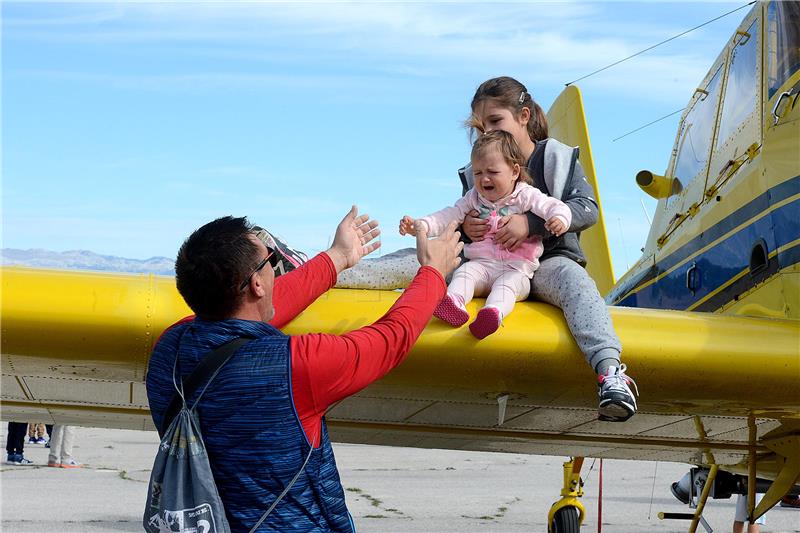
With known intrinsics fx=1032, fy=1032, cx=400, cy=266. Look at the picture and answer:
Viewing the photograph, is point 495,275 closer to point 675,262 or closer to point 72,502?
point 675,262

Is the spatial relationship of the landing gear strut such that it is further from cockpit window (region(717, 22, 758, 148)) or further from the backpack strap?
the backpack strap

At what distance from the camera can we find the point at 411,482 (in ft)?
43.8

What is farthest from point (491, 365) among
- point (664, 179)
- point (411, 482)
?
point (411, 482)

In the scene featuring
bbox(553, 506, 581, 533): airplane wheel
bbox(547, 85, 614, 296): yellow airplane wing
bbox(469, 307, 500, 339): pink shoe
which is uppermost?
bbox(547, 85, 614, 296): yellow airplane wing

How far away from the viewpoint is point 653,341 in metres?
3.72

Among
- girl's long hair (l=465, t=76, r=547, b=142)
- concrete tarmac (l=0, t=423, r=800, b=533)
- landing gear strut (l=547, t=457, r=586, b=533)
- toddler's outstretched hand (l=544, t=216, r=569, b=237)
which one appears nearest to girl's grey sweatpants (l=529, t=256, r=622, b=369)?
toddler's outstretched hand (l=544, t=216, r=569, b=237)

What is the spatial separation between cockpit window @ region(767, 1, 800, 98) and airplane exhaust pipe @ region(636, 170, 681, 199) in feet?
4.77

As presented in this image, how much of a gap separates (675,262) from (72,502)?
270 inches

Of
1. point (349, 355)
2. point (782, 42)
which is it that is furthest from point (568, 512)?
point (349, 355)

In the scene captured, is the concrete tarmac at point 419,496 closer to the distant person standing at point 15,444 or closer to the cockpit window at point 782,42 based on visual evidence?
the distant person standing at point 15,444

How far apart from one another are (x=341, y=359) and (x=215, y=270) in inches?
15.0

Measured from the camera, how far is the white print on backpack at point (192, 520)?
2.36m

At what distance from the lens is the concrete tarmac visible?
9.07 metres

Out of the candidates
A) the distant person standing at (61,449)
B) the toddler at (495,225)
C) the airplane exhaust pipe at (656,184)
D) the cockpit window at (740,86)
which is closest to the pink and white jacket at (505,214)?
the toddler at (495,225)
